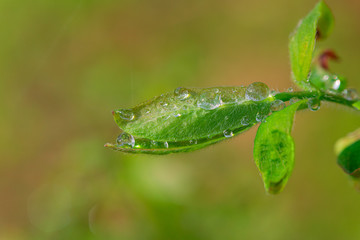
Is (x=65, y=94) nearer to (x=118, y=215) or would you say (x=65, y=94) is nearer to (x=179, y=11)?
(x=179, y=11)

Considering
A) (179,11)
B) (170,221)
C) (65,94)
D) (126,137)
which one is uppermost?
(179,11)

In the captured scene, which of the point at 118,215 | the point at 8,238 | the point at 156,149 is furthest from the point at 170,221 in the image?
the point at 156,149

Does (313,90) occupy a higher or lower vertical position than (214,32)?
lower

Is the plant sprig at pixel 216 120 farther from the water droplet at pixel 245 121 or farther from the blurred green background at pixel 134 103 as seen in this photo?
the blurred green background at pixel 134 103

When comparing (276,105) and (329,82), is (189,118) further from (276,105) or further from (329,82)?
(329,82)

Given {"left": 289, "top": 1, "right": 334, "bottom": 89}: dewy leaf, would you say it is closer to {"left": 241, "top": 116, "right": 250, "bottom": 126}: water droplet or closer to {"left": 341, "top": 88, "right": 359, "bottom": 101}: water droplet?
{"left": 341, "top": 88, "right": 359, "bottom": 101}: water droplet

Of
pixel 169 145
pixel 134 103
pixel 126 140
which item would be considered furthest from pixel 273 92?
pixel 134 103

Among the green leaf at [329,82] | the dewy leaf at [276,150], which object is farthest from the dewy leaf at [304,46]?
the dewy leaf at [276,150]
